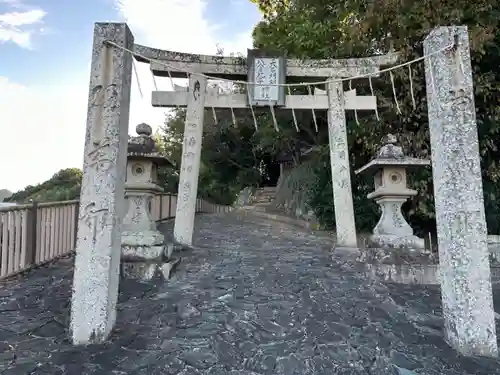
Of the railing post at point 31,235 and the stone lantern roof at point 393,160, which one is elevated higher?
the stone lantern roof at point 393,160

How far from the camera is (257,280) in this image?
4.97 meters

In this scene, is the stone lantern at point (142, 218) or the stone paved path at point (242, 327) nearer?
the stone paved path at point (242, 327)

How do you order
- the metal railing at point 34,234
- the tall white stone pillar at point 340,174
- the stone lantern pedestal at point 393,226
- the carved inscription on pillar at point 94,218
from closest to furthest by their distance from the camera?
the carved inscription on pillar at point 94,218 → the metal railing at point 34,234 → the stone lantern pedestal at point 393,226 → the tall white stone pillar at point 340,174

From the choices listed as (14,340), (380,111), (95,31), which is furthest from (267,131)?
(14,340)

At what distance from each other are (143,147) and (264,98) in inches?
106

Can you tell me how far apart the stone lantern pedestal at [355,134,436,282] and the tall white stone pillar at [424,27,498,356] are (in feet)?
6.57

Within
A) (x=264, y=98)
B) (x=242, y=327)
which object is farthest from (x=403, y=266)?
(x=264, y=98)

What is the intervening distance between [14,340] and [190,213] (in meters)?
4.07

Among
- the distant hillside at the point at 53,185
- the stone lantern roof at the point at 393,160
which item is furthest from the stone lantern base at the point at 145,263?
the distant hillside at the point at 53,185

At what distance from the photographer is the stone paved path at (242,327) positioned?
2932 millimetres

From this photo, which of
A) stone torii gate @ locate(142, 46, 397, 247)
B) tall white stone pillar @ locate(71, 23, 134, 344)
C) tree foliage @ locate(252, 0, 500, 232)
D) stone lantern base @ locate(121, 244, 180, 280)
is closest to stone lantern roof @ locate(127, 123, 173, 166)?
stone lantern base @ locate(121, 244, 180, 280)

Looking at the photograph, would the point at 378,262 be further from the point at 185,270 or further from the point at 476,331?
the point at 185,270

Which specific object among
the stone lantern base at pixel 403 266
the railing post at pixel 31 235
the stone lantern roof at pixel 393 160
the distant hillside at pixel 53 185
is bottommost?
the stone lantern base at pixel 403 266

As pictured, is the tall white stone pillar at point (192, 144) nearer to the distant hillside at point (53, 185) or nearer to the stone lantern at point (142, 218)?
the stone lantern at point (142, 218)
